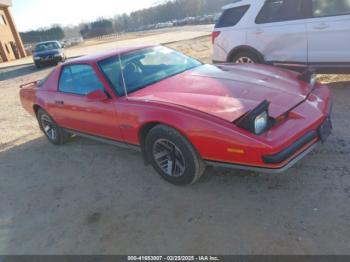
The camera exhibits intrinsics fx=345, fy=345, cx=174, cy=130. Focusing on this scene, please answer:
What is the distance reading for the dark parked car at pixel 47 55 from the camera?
2089 centimetres

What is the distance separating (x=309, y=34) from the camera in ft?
19.5

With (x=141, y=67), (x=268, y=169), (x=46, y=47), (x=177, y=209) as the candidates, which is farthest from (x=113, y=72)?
(x=46, y=47)

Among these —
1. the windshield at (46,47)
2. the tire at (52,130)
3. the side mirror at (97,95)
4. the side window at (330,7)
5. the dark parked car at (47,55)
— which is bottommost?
the dark parked car at (47,55)

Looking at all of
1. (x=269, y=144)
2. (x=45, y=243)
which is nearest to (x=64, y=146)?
(x=45, y=243)

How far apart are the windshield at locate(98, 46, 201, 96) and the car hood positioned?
0.51 feet

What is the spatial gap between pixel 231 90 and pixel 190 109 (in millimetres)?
593

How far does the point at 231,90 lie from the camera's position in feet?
11.8

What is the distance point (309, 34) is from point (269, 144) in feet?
12.6

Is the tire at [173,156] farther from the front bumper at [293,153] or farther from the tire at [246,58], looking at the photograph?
the tire at [246,58]

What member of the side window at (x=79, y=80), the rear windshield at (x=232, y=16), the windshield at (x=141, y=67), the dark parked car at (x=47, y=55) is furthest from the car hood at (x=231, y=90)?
the dark parked car at (x=47, y=55)

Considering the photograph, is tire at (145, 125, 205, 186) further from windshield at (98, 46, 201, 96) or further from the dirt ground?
windshield at (98, 46, 201, 96)

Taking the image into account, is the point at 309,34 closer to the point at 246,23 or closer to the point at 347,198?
the point at 246,23

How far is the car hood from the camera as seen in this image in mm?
3246

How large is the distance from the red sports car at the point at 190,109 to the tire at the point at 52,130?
0.31m
